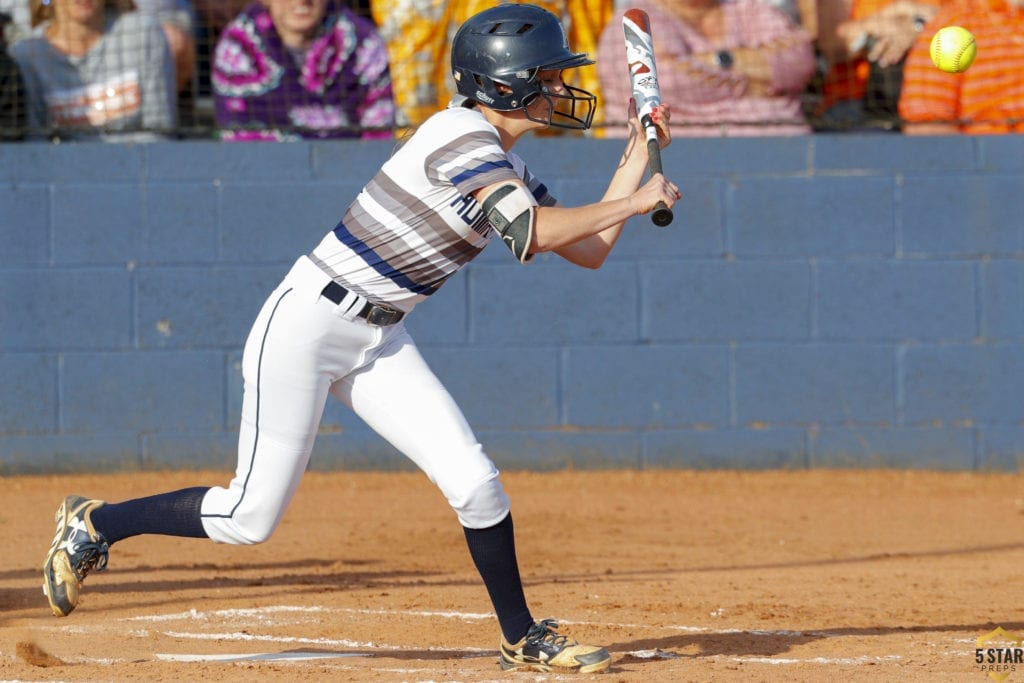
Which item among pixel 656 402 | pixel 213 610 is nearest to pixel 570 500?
pixel 656 402

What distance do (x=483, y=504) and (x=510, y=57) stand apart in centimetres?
126

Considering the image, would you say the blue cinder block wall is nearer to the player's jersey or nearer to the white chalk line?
the white chalk line

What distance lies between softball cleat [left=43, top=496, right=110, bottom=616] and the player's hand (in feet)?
6.28

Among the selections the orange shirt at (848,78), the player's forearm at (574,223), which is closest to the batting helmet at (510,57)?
the player's forearm at (574,223)

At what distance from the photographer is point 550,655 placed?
391 centimetres

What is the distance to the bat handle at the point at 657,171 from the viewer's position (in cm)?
346

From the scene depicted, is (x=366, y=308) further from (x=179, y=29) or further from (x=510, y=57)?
(x=179, y=29)

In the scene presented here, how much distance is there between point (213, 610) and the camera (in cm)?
488

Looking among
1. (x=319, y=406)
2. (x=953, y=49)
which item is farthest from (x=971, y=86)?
(x=319, y=406)

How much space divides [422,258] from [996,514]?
4139 millimetres

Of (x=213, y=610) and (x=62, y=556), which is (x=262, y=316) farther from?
(x=213, y=610)

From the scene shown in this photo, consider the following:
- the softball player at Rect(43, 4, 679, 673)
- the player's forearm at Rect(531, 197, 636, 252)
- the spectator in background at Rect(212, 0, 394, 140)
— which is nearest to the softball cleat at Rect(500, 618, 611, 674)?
the softball player at Rect(43, 4, 679, 673)

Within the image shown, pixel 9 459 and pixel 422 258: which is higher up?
pixel 422 258

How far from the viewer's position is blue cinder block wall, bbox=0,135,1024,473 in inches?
288
